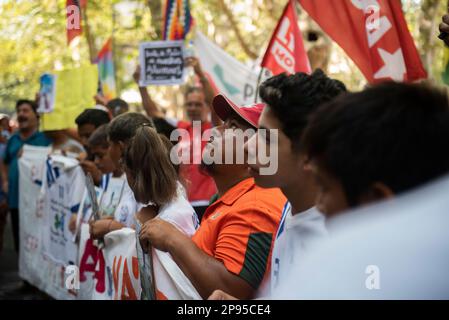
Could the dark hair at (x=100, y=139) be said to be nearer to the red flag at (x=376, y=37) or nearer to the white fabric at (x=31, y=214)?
the red flag at (x=376, y=37)

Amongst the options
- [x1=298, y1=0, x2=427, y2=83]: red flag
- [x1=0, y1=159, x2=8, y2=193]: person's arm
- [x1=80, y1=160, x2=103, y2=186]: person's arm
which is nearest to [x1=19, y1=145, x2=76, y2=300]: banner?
[x1=0, y1=159, x2=8, y2=193]: person's arm

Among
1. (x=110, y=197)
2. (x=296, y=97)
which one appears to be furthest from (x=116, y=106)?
(x=296, y=97)

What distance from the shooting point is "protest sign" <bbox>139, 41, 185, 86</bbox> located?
24.4 ft

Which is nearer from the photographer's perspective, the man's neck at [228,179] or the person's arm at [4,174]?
the man's neck at [228,179]

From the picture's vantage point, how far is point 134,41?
75.3 ft

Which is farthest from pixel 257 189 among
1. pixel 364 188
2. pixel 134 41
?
pixel 134 41

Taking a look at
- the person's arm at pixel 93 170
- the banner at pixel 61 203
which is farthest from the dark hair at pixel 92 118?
the banner at pixel 61 203

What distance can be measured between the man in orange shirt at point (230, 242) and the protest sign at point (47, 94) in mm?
4843

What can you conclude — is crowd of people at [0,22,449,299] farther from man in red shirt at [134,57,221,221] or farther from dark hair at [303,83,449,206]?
man in red shirt at [134,57,221,221]

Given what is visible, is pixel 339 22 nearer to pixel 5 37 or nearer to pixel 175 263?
pixel 175 263

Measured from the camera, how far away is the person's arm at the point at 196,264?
9.14 ft

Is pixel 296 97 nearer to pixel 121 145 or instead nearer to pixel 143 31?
pixel 121 145

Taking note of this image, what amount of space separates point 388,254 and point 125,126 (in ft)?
10.0

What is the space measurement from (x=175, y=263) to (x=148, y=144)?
0.81m
